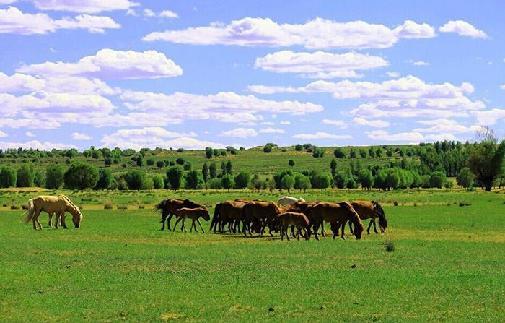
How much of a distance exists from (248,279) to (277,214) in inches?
755

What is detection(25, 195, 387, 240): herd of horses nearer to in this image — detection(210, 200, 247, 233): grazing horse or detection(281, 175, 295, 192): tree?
detection(210, 200, 247, 233): grazing horse

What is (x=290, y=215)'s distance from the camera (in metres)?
37.9

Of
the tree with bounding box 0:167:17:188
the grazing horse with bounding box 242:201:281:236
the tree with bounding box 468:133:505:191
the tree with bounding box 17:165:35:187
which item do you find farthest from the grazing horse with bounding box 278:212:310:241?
the tree with bounding box 17:165:35:187

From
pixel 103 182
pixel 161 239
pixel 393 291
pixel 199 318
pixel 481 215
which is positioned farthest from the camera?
pixel 103 182

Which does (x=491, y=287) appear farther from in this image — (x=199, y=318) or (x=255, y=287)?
(x=199, y=318)

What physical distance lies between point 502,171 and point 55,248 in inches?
4200

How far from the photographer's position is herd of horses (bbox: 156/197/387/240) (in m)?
38.4

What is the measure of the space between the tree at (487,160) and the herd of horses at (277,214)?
87.2 m

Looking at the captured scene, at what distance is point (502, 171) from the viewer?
12756 centimetres

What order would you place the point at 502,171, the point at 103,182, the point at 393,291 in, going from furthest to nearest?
1. the point at 103,182
2. the point at 502,171
3. the point at 393,291

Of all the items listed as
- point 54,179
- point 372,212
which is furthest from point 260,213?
point 54,179

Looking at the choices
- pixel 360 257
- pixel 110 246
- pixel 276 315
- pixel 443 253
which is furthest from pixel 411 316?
pixel 110 246

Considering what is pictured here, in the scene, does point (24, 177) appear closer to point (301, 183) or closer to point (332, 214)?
point (301, 183)

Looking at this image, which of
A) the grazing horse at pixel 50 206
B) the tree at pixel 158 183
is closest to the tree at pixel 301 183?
the tree at pixel 158 183
